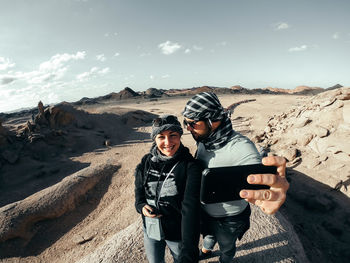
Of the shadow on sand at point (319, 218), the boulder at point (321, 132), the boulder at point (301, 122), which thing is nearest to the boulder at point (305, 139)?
the boulder at point (321, 132)

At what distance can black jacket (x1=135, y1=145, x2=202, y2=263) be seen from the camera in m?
1.79

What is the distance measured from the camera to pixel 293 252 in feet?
11.3

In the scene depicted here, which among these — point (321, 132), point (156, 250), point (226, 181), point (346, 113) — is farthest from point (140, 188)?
point (346, 113)

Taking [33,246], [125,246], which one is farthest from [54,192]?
[125,246]

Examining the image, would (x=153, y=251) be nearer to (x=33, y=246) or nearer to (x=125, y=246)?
(x=125, y=246)

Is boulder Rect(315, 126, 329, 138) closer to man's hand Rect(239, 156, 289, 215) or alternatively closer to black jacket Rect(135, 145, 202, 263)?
black jacket Rect(135, 145, 202, 263)

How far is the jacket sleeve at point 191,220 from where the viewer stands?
178 cm

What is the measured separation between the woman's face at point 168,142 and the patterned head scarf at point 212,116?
0.88 ft

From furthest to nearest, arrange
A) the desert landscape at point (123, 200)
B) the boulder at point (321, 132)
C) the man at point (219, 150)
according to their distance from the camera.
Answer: the boulder at point (321, 132) < the desert landscape at point (123, 200) < the man at point (219, 150)

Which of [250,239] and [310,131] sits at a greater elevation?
[310,131]

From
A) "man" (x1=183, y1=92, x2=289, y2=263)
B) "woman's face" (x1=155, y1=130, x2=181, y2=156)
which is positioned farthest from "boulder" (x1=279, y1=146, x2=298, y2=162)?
"woman's face" (x1=155, y1=130, x2=181, y2=156)

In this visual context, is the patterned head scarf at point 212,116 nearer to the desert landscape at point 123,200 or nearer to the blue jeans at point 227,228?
the blue jeans at point 227,228

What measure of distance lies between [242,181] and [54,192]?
7690 mm

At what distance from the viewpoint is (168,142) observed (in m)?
1.98
